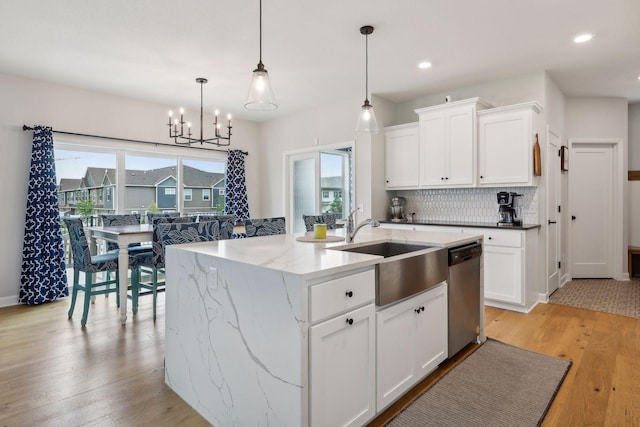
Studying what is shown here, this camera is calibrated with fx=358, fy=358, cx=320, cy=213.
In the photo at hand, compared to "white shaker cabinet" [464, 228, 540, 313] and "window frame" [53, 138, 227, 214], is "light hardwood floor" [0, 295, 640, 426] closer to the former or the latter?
"white shaker cabinet" [464, 228, 540, 313]

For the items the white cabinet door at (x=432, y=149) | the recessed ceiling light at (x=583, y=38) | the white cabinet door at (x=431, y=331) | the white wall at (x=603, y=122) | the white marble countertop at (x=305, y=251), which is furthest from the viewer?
the white wall at (x=603, y=122)

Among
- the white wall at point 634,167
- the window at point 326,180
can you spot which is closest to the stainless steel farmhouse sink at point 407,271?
the window at point 326,180

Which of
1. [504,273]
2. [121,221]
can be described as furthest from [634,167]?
[121,221]

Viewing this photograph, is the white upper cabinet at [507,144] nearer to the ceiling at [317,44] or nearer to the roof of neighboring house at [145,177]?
the ceiling at [317,44]

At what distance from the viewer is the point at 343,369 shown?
161cm

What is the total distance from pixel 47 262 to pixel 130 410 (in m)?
3.07

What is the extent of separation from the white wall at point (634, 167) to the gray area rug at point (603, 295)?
2.49ft

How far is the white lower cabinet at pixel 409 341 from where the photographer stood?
1876mm

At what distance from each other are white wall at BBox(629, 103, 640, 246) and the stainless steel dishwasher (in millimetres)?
4250

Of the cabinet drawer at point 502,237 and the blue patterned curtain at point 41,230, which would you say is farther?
the blue patterned curtain at point 41,230

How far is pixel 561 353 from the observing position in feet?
9.02

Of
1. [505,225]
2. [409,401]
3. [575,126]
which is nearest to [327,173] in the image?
[505,225]

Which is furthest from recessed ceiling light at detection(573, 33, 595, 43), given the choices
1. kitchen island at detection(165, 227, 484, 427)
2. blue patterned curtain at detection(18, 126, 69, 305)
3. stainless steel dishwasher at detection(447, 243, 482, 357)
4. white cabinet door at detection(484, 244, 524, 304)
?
blue patterned curtain at detection(18, 126, 69, 305)

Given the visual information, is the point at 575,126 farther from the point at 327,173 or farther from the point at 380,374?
the point at 380,374
